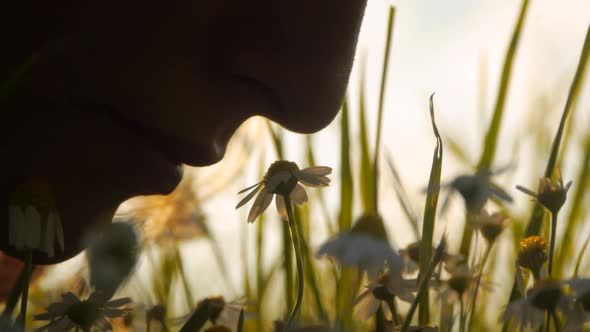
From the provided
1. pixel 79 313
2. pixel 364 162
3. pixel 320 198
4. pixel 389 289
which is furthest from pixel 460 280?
pixel 320 198

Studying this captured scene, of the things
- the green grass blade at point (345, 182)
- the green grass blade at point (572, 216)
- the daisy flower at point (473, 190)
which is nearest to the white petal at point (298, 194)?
the daisy flower at point (473, 190)

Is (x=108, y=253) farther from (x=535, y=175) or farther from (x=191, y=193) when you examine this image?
(x=535, y=175)

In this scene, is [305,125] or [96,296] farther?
[305,125]

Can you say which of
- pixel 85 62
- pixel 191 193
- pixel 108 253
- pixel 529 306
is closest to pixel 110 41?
pixel 85 62

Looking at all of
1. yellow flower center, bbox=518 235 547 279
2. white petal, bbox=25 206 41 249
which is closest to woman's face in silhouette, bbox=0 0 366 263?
white petal, bbox=25 206 41 249

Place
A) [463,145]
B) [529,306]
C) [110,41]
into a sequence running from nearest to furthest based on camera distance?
[529,306], [110,41], [463,145]

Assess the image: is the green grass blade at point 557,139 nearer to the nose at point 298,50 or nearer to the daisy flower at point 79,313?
the nose at point 298,50

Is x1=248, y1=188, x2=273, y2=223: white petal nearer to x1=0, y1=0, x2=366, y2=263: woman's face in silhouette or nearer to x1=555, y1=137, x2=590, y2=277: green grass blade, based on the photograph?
x1=0, y1=0, x2=366, y2=263: woman's face in silhouette
